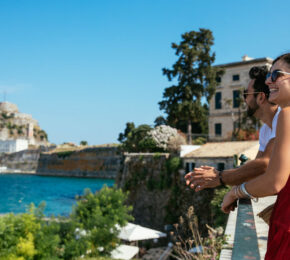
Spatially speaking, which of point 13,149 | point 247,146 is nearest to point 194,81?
point 247,146

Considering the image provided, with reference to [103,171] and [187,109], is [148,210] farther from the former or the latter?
[103,171]

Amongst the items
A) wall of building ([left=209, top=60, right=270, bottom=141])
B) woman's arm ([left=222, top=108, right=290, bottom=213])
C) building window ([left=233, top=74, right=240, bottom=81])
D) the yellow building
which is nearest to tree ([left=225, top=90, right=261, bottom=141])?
the yellow building

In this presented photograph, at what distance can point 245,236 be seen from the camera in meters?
1.97

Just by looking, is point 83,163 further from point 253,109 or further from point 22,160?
point 253,109

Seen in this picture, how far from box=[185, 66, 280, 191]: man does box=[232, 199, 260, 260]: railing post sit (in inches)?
8.2

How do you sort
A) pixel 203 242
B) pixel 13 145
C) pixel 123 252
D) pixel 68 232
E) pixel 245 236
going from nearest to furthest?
pixel 245 236 → pixel 203 242 → pixel 68 232 → pixel 123 252 → pixel 13 145

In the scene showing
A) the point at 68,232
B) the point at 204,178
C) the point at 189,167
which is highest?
the point at 204,178

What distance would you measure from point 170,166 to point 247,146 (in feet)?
18.0

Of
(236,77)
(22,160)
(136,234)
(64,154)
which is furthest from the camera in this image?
(22,160)

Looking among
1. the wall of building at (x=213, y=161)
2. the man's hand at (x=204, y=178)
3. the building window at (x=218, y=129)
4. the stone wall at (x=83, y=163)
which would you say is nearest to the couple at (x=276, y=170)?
the man's hand at (x=204, y=178)

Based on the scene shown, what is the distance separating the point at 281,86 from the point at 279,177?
20.4 inches

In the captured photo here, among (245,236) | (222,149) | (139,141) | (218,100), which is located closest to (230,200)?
(245,236)

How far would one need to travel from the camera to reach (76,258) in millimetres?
11461

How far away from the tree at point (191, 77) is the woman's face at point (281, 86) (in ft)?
87.3
